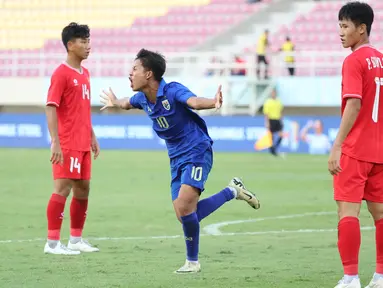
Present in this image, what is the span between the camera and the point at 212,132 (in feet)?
95.2

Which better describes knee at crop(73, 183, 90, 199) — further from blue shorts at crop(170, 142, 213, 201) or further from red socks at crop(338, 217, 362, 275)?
red socks at crop(338, 217, 362, 275)

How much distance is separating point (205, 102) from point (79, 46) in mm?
2447

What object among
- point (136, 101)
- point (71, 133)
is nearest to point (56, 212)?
point (71, 133)

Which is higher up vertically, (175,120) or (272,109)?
(175,120)

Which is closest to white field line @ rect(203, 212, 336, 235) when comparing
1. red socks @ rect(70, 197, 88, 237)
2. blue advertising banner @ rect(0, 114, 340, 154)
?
red socks @ rect(70, 197, 88, 237)

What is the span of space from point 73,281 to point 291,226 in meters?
4.82

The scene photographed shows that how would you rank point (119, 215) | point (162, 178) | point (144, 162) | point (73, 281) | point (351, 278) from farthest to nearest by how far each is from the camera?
point (144, 162) → point (162, 178) → point (119, 215) → point (73, 281) → point (351, 278)

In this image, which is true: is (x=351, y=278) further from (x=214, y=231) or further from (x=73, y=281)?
(x=214, y=231)

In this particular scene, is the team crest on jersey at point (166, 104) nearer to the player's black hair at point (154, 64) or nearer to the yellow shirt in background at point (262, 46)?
the player's black hair at point (154, 64)

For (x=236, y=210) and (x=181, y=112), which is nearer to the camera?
(x=181, y=112)

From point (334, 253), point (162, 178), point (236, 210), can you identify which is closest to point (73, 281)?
point (334, 253)

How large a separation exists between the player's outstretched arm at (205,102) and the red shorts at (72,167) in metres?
2.11

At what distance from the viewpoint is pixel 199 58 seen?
33.6m

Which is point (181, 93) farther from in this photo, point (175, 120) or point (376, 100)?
point (376, 100)
